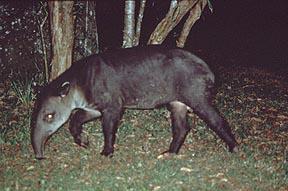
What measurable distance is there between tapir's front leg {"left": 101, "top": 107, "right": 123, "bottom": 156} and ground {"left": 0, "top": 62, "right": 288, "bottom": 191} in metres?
0.20

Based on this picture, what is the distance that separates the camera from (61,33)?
8719 mm

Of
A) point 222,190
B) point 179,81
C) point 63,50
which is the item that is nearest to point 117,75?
point 179,81

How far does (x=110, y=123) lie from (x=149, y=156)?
0.80m

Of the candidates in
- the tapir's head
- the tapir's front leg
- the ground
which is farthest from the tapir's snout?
the tapir's front leg

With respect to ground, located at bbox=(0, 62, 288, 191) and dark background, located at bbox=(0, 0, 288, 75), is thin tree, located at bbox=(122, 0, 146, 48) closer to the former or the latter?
ground, located at bbox=(0, 62, 288, 191)

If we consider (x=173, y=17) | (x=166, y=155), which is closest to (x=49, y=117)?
(x=166, y=155)

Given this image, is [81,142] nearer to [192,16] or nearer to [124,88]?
[124,88]

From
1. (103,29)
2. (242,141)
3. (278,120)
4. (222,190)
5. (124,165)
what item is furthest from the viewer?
(103,29)

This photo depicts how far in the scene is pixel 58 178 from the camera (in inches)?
270

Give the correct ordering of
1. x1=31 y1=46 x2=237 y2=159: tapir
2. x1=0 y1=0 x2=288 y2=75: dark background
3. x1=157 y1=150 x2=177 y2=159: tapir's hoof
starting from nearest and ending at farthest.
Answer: x1=31 y1=46 x2=237 y2=159: tapir < x1=157 y1=150 x2=177 y2=159: tapir's hoof < x1=0 y1=0 x2=288 y2=75: dark background

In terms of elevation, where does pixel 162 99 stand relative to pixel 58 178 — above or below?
above

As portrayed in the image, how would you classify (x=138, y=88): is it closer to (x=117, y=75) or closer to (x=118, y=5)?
(x=117, y=75)

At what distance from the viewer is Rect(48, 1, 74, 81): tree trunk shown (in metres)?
8.45

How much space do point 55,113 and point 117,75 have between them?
102 centimetres
